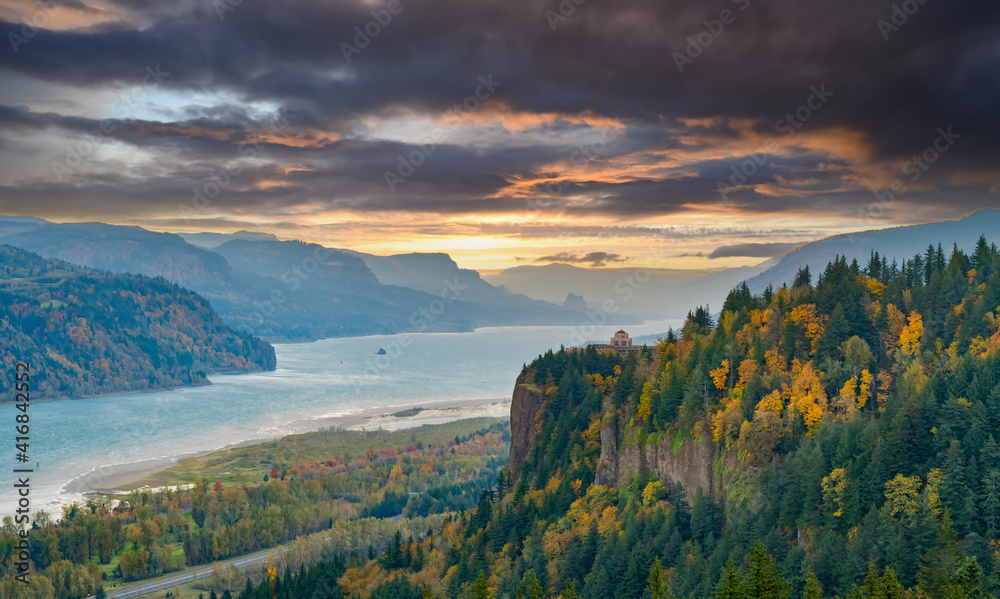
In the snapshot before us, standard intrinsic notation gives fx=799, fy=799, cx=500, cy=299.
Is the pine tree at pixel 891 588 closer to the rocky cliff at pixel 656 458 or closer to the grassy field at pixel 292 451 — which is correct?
the rocky cliff at pixel 656 458

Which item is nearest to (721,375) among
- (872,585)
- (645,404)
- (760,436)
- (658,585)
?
(645,404)

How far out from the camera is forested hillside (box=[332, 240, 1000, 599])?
42938 mm

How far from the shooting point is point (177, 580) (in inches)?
3757

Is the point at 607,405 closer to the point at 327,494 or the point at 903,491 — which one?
the point at 903,491

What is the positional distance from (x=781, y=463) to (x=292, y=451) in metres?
124

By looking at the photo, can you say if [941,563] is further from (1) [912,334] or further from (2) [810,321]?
(2) [810,321]

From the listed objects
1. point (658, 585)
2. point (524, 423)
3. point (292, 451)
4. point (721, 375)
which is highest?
point (721, 375)

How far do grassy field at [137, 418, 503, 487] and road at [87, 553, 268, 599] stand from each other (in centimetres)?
3706

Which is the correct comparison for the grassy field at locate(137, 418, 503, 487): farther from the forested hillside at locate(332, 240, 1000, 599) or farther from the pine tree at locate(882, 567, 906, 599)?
the pine tree at locate(882, 567, 906, 599)

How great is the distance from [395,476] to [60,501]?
52073 mm

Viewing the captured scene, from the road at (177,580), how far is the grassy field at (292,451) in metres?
37.1

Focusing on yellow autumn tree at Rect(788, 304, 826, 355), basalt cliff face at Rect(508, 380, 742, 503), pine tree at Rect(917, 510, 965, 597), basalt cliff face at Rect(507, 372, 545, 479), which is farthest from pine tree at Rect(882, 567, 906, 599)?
basalt cliff face at Rect(507, 372, 545, 479)

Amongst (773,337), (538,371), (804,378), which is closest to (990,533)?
(804,378)

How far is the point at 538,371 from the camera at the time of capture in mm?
95688
